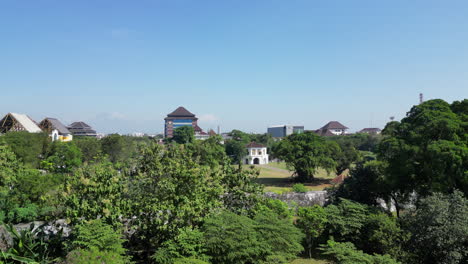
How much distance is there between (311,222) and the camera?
1205cm

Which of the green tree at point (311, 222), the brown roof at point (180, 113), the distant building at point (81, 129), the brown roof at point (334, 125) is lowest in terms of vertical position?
the green tree at point (311, 222)

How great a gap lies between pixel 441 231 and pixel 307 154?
69.8ft

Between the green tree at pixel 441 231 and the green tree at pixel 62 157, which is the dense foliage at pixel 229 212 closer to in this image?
the green tree at pixel 441 231

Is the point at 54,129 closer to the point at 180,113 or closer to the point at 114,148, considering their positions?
the point at 114,148

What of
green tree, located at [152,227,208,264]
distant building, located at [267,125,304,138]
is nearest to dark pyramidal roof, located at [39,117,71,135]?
green tree, located at [152,227,208,264]

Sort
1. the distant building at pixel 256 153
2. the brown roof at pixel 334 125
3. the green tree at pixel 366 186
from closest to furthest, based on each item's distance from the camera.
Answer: the green tree at pixel 366 186, the distant building at pixel 256 153, the brown roof at pixel 334 125

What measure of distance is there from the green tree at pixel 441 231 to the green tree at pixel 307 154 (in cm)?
1980

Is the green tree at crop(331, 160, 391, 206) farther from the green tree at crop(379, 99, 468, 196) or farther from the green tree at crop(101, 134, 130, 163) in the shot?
the green tree at crop(101, 134, 130, 163)

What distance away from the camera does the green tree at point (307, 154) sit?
3073cm

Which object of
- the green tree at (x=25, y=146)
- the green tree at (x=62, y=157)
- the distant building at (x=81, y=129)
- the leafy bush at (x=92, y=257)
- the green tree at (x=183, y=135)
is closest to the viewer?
the leafy bush at (x=92, y=257)

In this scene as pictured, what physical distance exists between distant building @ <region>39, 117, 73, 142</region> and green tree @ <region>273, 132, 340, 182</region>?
34.3 meters

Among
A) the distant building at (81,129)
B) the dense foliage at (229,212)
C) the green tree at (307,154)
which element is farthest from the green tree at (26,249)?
the distant building at (81,129)

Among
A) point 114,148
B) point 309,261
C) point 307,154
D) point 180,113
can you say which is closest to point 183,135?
point 114,148

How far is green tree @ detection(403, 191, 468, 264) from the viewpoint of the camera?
31.9 ft
